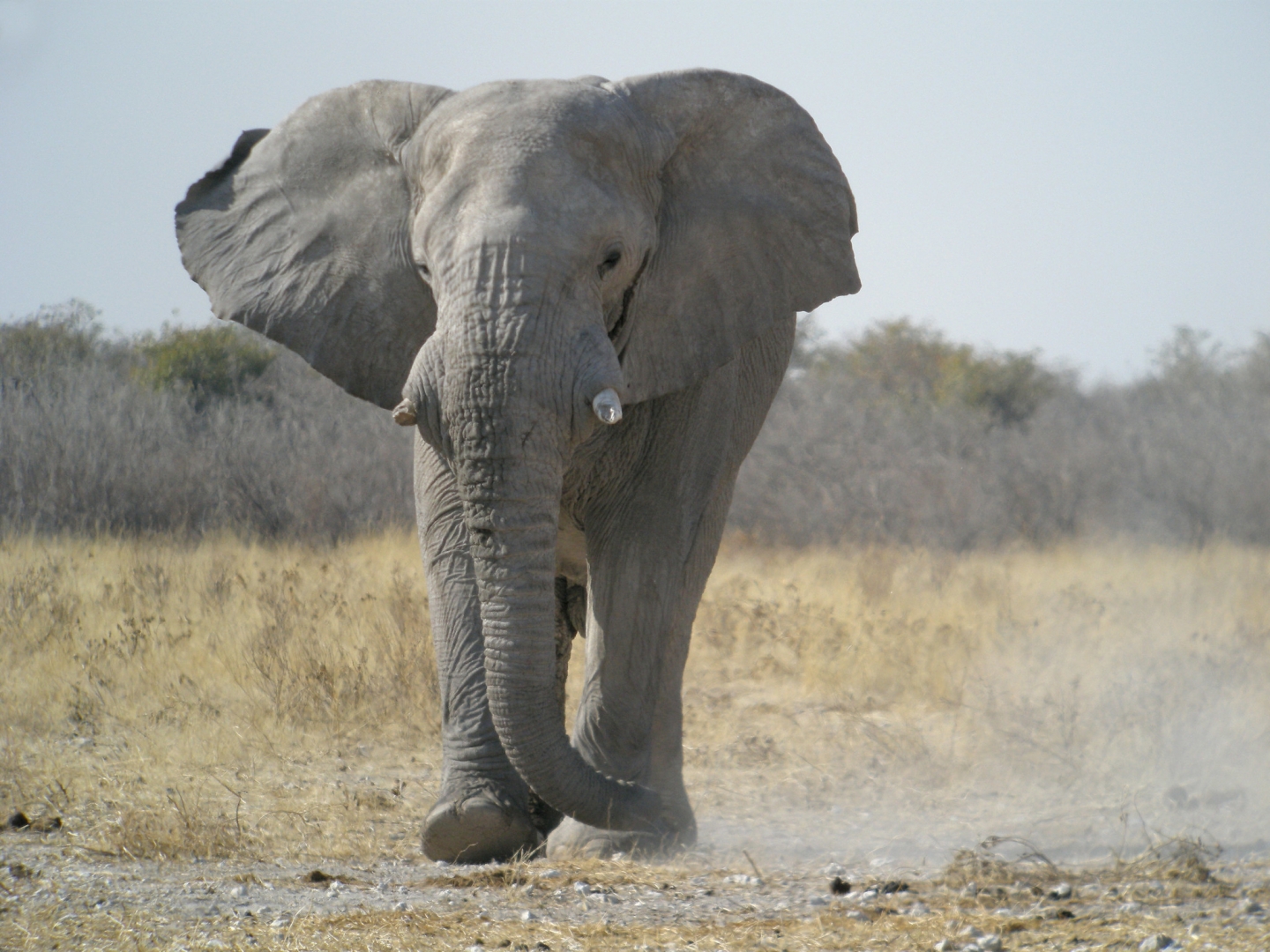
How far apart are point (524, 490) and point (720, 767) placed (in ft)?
12.2

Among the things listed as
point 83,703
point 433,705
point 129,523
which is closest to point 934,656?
point 433,705

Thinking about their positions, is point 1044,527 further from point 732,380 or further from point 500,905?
point 500,905

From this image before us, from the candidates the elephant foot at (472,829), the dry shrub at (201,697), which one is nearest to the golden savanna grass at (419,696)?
the dry shrub at (201,697)

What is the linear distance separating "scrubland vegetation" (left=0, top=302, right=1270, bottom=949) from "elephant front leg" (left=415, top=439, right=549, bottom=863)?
0.31 metres

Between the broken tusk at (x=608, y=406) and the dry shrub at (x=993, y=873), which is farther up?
the broken tusk at (x=608, y=406)

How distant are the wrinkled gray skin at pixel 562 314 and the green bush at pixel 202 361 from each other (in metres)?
11.3

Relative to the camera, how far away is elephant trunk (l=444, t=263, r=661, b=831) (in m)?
3.97

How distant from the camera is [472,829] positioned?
16.1ft

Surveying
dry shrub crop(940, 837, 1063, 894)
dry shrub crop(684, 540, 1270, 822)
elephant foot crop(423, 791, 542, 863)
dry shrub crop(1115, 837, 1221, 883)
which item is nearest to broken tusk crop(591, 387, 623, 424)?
elephant foot crop(423, 791, 542, 863)

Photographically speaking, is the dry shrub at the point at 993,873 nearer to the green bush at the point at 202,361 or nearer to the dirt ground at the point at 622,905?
the dirt ground at the point at 622,905

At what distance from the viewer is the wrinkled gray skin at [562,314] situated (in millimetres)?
4184

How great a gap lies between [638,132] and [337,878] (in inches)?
107

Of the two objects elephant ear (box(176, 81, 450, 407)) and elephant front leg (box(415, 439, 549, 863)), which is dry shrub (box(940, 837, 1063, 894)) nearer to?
elephant front leg (box(415, 439, 549, 863))

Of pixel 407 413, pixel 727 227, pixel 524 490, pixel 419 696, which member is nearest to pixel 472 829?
pixel 524 490
